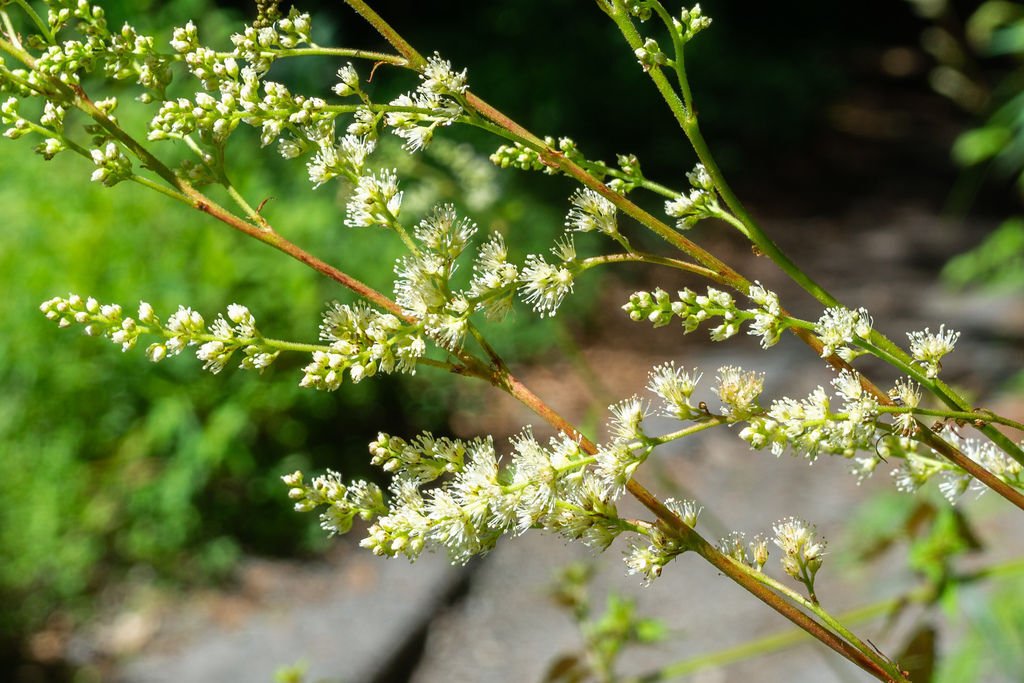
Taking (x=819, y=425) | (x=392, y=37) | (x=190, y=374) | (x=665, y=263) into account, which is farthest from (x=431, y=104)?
(x=190, y=374)

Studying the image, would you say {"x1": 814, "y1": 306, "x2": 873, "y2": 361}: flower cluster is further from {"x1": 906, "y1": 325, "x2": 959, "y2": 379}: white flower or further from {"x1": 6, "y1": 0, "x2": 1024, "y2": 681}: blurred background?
{"x1": 6, "y1": 0, "x2": 1024, "y2": 681}: blurred background

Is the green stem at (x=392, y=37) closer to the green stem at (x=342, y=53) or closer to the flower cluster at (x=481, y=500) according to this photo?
the green stem at (x=342, y=53)

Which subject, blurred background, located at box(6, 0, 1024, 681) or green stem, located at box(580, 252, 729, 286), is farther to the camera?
blurred background, located at box(6, 0, 1024, 681)

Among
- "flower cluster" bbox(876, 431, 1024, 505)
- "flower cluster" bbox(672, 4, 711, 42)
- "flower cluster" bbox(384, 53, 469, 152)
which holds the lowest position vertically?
"flower cluster" bbox(876, 431, 1024, 505)

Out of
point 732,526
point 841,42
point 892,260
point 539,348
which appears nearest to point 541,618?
point 732,526

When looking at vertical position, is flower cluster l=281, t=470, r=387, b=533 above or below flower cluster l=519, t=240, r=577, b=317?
below

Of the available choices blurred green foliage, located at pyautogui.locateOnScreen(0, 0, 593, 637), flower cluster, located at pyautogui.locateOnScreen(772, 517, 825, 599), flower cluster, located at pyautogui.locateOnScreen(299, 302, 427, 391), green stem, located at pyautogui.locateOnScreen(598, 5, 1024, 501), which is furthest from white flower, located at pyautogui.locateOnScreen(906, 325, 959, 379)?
blurred green foliage, located at pyautogui.locateOnScreen(0, 0, 593, 637)

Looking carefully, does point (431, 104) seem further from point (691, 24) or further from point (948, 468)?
point (948, 468)

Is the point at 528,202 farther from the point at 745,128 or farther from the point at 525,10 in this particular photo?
the point at 745,128
